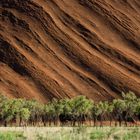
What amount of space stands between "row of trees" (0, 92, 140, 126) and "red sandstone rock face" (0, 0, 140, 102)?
3.44 metres

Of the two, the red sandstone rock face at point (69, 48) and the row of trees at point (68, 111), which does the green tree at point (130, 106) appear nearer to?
the row of trees at point (68, 111)

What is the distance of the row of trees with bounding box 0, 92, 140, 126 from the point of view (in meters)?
44.4

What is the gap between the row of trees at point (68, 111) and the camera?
44.4 meters

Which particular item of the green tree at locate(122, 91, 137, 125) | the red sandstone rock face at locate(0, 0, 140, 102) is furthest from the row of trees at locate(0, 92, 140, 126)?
the red sandstone rock face at locate(0, 0, 140, 102)

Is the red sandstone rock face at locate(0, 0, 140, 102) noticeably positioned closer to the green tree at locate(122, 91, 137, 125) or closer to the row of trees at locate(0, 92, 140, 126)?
the green tree at locate(122, 91, 137, 125)

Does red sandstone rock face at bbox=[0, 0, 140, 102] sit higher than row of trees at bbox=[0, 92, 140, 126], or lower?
higher

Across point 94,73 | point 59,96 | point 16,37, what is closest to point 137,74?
point 94,73

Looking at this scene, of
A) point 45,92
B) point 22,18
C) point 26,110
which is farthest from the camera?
point 22,18

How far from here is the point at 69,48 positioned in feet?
182

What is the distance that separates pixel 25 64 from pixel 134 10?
52.8 ft

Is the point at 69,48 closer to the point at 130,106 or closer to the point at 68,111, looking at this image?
the point at 68,111

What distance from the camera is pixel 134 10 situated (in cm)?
6097

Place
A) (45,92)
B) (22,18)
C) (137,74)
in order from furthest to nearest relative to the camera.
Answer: (22,18), (137,74), (45,92)

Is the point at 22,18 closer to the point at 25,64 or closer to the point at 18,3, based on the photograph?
the point at 18,3
